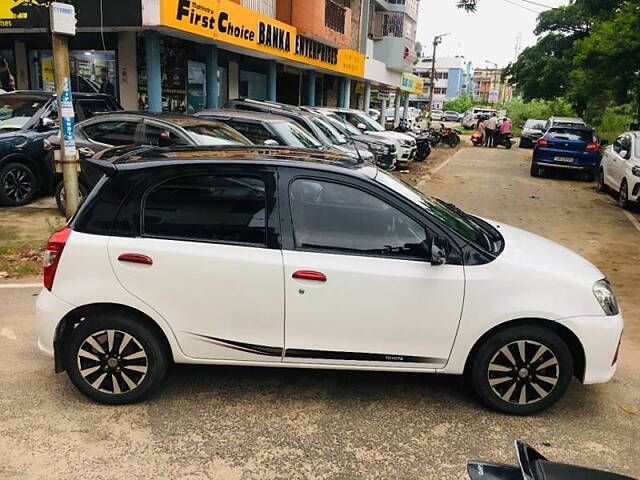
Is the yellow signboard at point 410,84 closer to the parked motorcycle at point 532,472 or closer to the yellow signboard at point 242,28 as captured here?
the yellow signboard at point 242,28

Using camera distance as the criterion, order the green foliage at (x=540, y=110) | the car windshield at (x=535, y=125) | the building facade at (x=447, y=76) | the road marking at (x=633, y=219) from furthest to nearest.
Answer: the building facade at (x=447, y=76), the green foliage at (x=540, y=110), the car windshield at (x=535, y=125), the road marking at (x=633, y=219)

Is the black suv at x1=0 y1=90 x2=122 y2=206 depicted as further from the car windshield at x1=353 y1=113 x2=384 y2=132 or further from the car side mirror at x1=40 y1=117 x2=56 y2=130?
the car windshield at x1=353 y1=113 x2=384 y2=132

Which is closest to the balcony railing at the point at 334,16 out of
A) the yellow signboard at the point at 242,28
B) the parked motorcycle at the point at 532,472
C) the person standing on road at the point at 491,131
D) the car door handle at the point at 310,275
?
the yellow signboard at the point at 242,28

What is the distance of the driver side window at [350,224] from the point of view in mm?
3600

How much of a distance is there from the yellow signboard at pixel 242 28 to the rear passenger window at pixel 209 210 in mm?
8922

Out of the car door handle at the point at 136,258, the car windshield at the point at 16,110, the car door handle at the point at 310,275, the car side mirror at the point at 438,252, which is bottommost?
the car door handle at the point at 310,275

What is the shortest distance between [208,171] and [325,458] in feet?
6.13

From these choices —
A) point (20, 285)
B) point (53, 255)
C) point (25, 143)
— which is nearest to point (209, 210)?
point (53, 255)

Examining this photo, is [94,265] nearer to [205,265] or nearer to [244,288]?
[205,265]

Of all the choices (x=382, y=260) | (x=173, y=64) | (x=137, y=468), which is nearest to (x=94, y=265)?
(x=137, y=468)

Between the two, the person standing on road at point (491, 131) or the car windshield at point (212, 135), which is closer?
the car windshield at point (212, 135)

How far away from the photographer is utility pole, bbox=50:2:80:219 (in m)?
6.79

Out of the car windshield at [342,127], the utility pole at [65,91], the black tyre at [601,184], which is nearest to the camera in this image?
the utility pole at [65,91]

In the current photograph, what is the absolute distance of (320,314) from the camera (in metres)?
3.58
